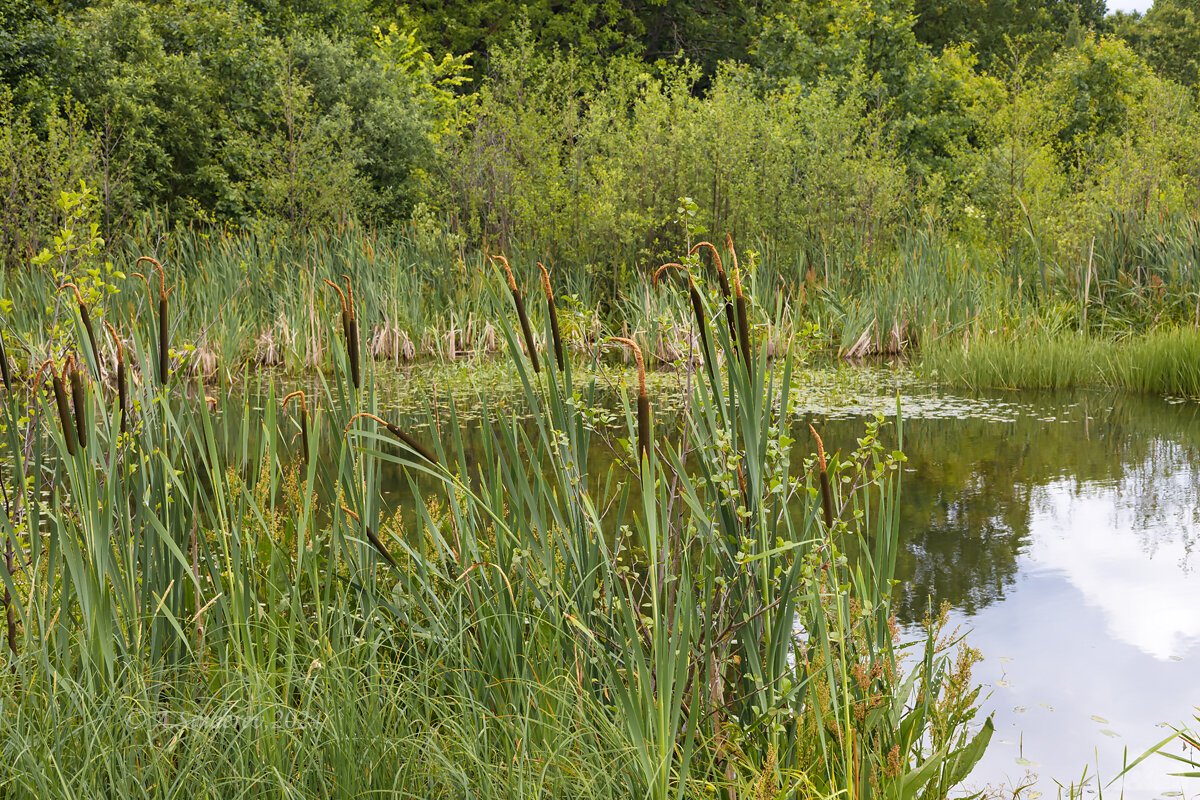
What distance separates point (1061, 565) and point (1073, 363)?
161 inches

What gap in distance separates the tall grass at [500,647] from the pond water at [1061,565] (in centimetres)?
54

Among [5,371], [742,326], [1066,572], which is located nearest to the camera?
[742,326]

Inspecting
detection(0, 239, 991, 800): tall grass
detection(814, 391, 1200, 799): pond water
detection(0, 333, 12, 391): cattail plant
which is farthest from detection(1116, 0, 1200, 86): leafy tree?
detection(0, 333, 12, 391): cattail plant

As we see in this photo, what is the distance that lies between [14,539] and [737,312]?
4.39ft

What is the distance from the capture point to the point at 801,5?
20.9 m

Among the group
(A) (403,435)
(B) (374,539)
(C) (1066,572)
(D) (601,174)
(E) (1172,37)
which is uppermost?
(E) (1172,37)

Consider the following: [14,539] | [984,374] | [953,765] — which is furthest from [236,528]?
[984,374]

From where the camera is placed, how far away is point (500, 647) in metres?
2.06

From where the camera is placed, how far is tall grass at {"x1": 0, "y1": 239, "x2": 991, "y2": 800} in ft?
5.71

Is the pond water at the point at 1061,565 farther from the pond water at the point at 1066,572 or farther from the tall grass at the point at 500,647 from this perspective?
the tall grass at the point at 500,647

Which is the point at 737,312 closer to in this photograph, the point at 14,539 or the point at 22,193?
the point at 14,539

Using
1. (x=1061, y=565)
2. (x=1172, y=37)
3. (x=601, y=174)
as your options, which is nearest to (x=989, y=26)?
(x=1172, y=37)

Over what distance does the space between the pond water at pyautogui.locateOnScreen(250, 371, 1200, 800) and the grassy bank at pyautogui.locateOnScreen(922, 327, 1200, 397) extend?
373mm

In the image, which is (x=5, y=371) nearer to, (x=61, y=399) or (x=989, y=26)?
(x=61, y=399)
